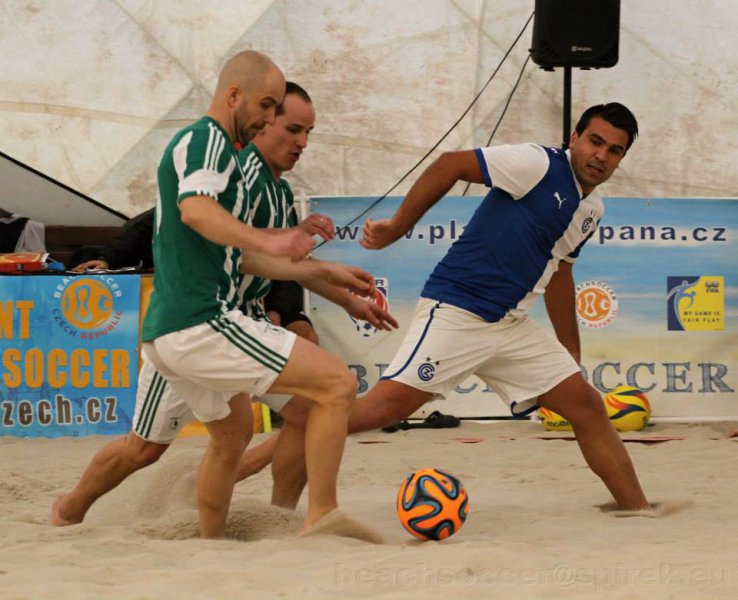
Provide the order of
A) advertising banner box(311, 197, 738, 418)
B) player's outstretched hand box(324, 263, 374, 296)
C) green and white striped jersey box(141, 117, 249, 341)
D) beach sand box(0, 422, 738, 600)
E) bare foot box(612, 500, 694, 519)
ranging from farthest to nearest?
advertising banner box(311, 197, 738, 418), bare foot box(612, 500, 694, 519), player's outstretched hand box(324, 263, 374, 296), green and white striped jersey box(141, 117, 249, 341), beach sand box(0, 422, 738, 600)

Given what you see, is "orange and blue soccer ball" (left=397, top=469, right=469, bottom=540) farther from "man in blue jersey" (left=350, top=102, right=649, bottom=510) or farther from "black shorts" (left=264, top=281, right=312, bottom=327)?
"black shorts" (left=264, top=281, right=312, bottom=327)

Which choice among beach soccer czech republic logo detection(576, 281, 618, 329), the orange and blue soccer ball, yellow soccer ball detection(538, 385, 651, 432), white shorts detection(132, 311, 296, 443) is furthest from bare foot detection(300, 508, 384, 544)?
beach soccer czech republic logo detection(576, 281, 618, 329)

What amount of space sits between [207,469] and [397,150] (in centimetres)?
549

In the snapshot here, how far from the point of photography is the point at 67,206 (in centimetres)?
977

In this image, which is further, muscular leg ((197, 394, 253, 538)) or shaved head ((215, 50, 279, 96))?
muscular leg ((197, 394, 253, 538))

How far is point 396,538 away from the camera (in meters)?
4.70

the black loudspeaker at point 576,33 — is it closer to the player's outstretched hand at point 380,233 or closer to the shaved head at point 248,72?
the player's outstretched hand at point 380,233

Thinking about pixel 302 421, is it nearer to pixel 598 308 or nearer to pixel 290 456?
pixel 290 456

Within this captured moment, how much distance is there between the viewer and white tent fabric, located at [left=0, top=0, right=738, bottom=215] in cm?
951

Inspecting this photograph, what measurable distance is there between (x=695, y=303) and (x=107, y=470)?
5.06 m

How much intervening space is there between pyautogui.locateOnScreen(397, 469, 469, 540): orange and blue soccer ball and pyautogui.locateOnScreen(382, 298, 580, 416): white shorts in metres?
0.61

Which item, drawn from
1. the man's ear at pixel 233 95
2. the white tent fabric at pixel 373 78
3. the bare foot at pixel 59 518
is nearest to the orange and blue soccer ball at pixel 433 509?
the bare foot at pixel 59 518

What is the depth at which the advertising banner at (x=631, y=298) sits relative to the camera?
333 inches

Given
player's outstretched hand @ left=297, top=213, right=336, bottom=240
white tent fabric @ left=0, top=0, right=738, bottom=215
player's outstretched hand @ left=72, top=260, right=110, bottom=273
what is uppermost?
white tent fabric @ left=0, top=0, right=738, bottom=215
